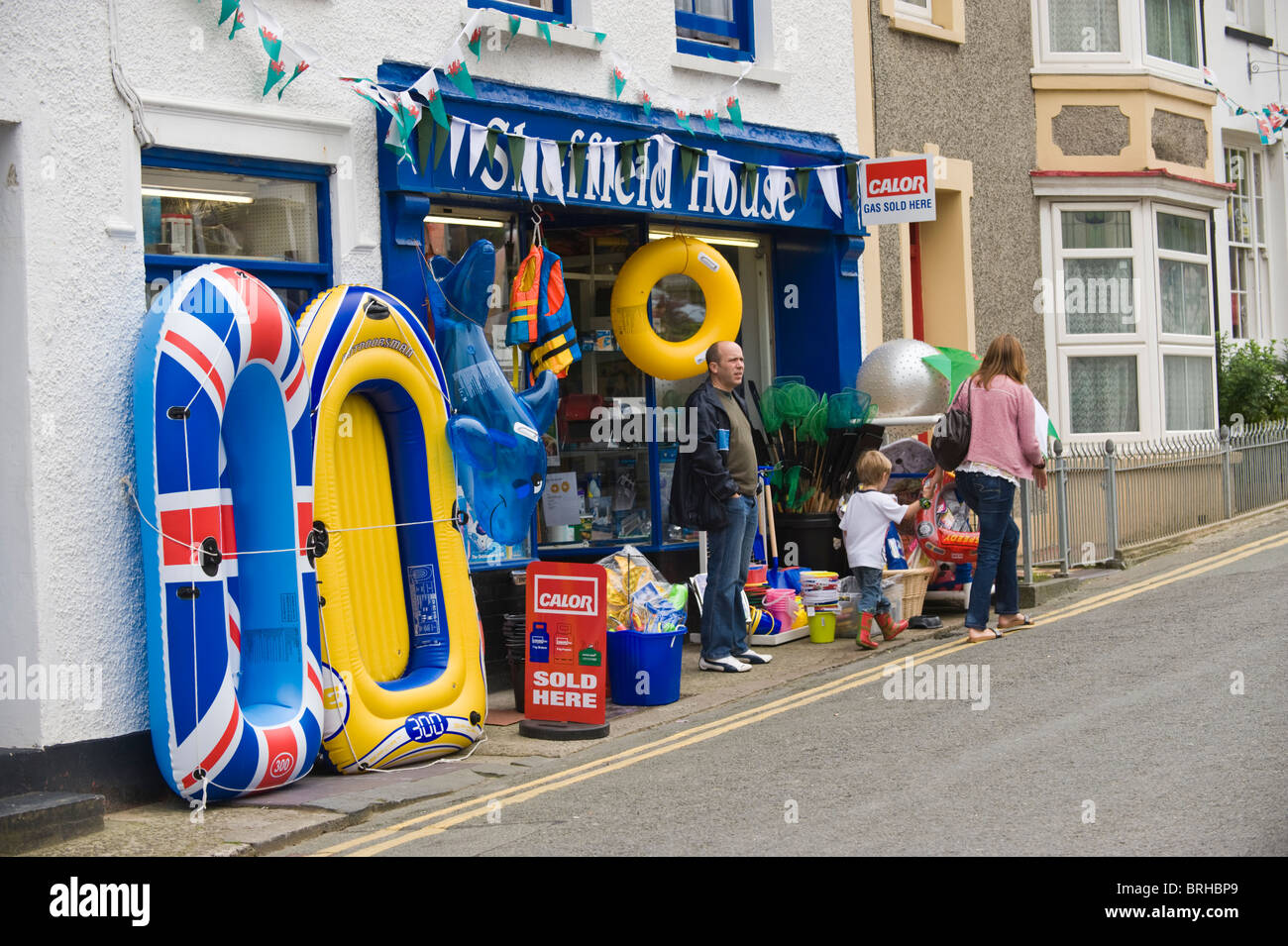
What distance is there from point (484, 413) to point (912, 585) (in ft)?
13.2

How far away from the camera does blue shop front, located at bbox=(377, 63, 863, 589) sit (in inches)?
378

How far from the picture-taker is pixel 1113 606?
1134cm

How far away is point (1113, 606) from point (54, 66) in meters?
8.20

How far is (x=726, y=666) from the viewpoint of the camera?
10.1 meters

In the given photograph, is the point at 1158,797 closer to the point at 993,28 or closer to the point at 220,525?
the point at 220,525

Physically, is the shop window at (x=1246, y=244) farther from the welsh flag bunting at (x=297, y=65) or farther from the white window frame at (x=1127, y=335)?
the welsh flag bunting at (x=297, y=65)

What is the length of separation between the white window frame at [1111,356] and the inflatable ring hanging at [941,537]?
5783 millimetres

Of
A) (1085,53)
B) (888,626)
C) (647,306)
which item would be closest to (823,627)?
(888,626)

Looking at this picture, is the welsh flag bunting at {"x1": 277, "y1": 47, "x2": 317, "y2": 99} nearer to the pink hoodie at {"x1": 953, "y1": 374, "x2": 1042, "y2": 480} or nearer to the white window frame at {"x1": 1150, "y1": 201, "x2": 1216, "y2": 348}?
the pink hoodie at {"x1": 953, "y1": 374, "x2": 1042, "y2": 480}

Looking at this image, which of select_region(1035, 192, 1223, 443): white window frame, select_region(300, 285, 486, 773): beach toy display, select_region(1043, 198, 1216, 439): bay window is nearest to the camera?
select_region(300, 285, 486, 773): beach toy display

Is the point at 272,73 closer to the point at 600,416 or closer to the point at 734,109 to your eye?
the point at 600,416

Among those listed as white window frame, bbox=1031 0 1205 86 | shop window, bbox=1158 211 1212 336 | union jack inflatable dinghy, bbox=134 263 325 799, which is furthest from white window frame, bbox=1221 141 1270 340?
union jack inflatable dinghy, bbox=134 263 325 799

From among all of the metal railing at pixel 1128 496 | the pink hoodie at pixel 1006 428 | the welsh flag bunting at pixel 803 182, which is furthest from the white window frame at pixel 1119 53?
the pink hoodie at pixel 1006 428

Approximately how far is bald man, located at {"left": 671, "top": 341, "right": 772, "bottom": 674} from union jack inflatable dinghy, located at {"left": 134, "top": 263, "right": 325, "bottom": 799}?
3075mm
